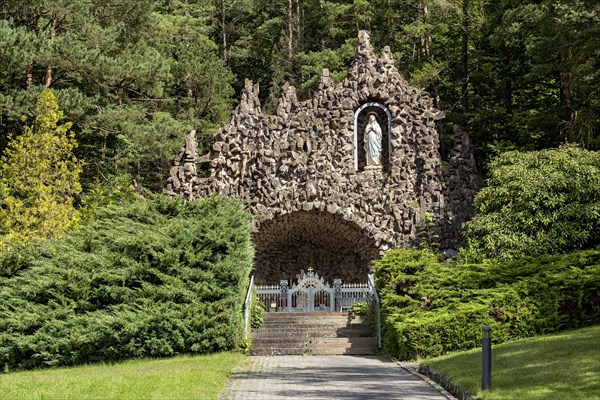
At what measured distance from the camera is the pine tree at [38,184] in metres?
20.7

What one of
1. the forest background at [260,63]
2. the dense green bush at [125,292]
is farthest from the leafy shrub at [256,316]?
the forest background at [260,63]

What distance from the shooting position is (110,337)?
1546 cm

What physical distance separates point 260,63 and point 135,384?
30438 millimetres

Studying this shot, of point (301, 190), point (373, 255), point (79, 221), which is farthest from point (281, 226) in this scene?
point (79, 221)

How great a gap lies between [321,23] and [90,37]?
11.4 metres

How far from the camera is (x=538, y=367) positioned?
418 inches

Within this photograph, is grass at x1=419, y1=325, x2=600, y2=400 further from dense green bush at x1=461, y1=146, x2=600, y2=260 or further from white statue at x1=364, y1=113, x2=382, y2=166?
white statue at x1=364, y1=113, x2=382, y2=166

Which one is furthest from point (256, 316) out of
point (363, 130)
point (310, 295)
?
point (363, 130)

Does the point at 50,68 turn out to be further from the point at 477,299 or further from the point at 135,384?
the point at 135,384

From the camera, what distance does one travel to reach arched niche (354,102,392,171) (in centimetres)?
2606

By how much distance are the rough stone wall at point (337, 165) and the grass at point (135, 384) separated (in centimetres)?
1196

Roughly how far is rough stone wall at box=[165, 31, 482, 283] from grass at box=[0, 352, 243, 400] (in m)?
12.0

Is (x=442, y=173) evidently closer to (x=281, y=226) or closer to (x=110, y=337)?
(x=281, y=226)

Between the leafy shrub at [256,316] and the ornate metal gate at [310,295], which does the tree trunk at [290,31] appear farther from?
the leafy shrub at [256,316]
